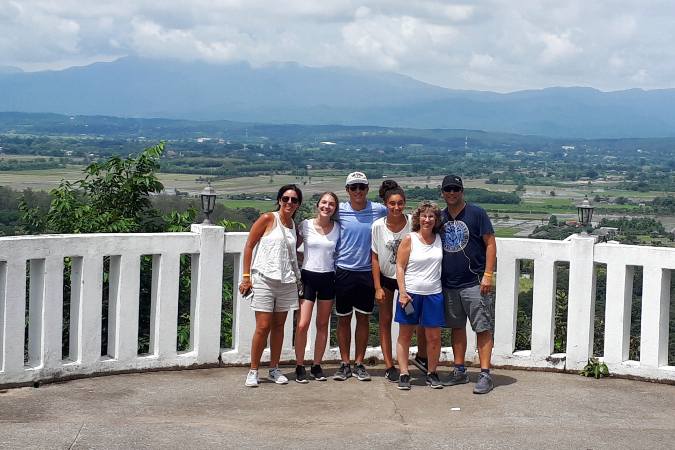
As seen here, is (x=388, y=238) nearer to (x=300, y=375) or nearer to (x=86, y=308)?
(x=300, y=375)

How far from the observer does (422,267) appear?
8.00 metres

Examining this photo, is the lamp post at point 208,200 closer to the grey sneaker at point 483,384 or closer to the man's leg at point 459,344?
the man's leg at point 459,344

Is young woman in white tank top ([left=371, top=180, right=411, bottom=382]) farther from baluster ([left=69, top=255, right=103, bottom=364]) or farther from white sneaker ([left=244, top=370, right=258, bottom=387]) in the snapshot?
baluster ([left=69, top=255, right=103, bottom=364])

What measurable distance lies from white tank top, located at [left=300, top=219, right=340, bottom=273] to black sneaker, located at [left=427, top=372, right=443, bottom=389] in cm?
116

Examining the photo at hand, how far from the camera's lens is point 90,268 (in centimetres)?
802

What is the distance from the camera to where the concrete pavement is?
6602 mm

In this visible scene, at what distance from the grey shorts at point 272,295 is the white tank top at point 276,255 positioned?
0.06 meters

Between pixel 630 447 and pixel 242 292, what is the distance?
121 inches

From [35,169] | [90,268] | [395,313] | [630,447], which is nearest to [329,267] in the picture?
[395,313]

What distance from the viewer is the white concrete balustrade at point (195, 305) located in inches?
308

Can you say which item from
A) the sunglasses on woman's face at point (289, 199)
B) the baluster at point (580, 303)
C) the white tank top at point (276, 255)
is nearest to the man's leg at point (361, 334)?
the white tank top at point (276, 255)

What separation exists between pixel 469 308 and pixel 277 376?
1615 mm

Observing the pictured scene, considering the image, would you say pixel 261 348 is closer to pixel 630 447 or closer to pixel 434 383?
pixel 434 383

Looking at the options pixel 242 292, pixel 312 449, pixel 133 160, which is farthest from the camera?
pixel 133 160
